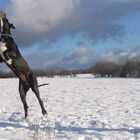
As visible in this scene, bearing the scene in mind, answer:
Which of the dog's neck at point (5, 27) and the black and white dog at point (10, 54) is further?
the dog's neck at point (5, 27)

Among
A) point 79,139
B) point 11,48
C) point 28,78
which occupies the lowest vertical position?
point 79,139

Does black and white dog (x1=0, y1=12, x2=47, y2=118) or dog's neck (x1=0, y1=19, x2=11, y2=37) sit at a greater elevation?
dog's neck (x1=0, y1=19, x2=11, y2=37)

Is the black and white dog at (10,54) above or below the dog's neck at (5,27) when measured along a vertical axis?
below

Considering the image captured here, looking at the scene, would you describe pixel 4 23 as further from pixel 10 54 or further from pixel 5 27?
pixel 10 54

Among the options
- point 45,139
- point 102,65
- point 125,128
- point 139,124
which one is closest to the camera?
point 45,139

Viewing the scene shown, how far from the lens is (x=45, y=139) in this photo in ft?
27.1

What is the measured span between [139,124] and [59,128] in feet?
6.42

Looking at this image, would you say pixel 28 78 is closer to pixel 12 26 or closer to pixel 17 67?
pixel 17 67

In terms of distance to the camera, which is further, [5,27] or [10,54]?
[5,27]

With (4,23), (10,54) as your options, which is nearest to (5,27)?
(4,23)

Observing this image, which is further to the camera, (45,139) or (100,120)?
(100,120)

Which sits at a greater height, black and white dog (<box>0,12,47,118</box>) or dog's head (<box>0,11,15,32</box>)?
dog's head (<box>0,11,15,32</box>)

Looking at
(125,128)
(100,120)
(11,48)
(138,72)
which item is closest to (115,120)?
(100,120)

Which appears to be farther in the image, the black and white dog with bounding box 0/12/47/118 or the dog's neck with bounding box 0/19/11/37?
the dog's neck with bounding box 0/19/11/37
